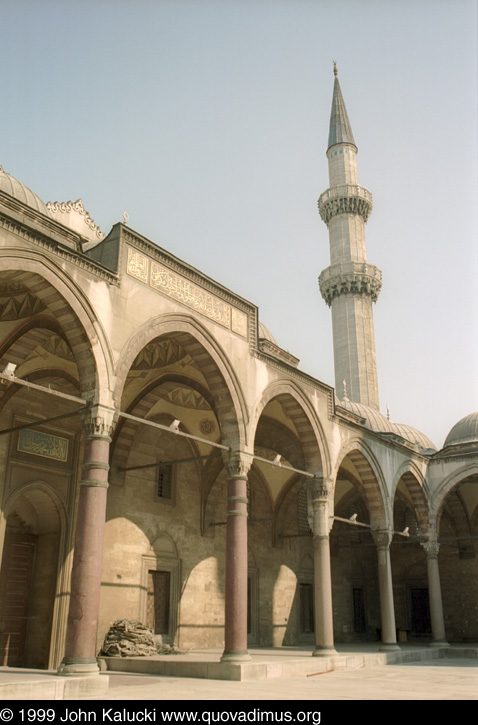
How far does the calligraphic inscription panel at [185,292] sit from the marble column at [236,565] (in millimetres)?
2554

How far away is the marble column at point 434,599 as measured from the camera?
1911cm

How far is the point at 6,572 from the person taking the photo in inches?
501

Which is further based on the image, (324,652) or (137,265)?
(324,652)

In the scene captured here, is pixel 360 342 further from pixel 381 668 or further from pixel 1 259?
pixel 1 259

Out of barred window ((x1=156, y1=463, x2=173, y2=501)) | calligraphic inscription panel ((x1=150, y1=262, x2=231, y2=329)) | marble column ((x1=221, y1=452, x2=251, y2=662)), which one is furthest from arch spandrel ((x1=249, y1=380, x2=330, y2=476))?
barred window ((x1=156, y1=463, x2=173, y2=501))

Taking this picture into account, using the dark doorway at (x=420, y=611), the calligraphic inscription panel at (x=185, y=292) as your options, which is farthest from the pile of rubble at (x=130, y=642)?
the dark doorway at (x=420, y=611)

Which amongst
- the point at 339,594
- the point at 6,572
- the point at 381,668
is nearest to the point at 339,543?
the point at 339,594

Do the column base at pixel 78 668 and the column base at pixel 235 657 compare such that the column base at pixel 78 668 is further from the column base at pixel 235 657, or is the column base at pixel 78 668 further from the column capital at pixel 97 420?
the column base at pixel 235 657

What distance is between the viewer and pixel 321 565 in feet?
46.3

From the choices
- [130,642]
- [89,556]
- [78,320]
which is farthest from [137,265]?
[130,642]

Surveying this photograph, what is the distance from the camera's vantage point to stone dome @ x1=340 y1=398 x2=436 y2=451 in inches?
976

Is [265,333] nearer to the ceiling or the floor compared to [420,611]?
nearer to the ceiling

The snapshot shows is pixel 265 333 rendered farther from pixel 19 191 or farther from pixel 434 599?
pixel 19 191

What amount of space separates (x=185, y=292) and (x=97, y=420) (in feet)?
10.7
